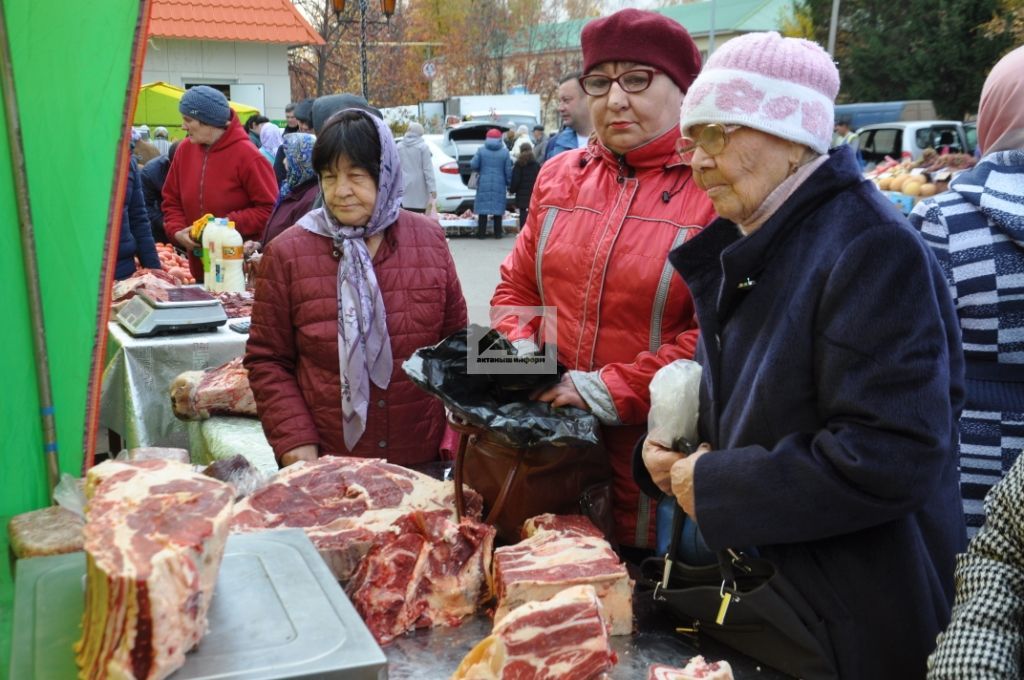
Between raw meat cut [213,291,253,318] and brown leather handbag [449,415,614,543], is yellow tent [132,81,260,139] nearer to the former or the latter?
raw meat cut [213,291,253,318]

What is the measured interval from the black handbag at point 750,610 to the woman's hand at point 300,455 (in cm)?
137

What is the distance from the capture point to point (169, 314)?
4695mm

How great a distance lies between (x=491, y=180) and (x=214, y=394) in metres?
12.7

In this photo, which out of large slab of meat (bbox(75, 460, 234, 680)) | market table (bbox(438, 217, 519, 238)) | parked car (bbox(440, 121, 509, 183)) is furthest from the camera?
parked car (bbox(440, 121, 509, 183))

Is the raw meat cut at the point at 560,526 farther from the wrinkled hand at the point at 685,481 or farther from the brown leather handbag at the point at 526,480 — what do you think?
the wrinkled hand at the point at 685,481

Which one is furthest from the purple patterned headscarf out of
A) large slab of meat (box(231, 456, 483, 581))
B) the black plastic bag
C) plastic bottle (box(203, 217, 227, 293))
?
plastic bottle (box(203, 217, 227, 293))

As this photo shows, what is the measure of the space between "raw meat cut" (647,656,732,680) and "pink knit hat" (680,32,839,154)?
1.01 m

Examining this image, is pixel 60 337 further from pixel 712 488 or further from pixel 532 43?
pixel 532 43

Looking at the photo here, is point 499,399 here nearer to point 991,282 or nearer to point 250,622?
point 250,622

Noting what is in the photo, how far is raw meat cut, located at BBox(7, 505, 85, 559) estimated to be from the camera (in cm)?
201

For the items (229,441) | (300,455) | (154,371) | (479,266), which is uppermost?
(300,455)

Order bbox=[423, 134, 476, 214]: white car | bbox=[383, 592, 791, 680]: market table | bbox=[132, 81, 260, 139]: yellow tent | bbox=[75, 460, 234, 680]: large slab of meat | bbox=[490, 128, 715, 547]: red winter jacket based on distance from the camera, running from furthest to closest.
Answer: bbox=[423, 134, 476, 214]: white car
bbox=[132, 81, 260, 139]: yellow tent
bbox=[490, 128, 715, 547]: red winter jacket
bbox=[383, 592, 791, 680]: market table
bbox=[75, 460, 234, 680]: large slab of meat

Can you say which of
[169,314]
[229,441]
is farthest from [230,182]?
[229,441]

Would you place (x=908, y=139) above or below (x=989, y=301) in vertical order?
above
